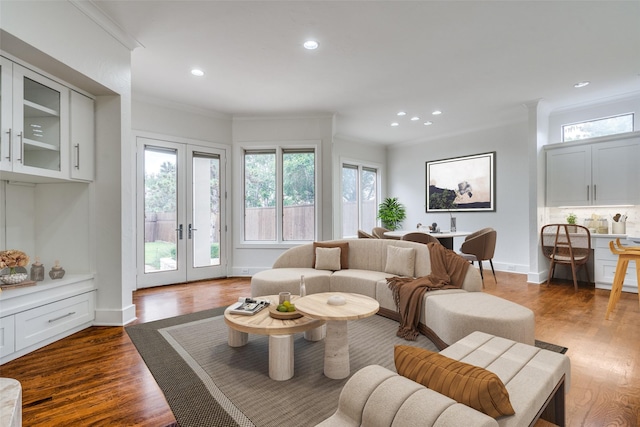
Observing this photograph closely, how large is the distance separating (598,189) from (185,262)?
6.86 m

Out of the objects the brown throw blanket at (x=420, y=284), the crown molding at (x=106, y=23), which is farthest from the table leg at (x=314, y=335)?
the crown molding at (x=106, y=23)

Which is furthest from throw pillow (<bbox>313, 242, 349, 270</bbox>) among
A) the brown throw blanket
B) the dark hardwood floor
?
the dark hardwood floor

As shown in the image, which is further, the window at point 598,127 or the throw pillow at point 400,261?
the window at point 598,127

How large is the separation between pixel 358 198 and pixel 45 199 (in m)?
5.99

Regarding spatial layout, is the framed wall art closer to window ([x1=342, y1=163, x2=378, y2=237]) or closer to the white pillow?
window ([x1=342, y1=163, x2=378, y2=237])

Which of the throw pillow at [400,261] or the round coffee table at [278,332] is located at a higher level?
the throw pillow at [400,261]

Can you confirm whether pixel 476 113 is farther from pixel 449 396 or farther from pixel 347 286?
pixel 449 396

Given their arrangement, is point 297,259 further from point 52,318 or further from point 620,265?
point 620,265

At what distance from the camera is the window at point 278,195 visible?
5.95 meters

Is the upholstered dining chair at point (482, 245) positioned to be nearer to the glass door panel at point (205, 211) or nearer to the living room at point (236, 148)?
the living room at point (236, 148)

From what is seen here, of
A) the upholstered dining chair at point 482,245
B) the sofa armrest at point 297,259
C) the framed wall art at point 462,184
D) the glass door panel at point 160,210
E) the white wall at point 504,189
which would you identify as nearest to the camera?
the sofa armrest at point 297,259

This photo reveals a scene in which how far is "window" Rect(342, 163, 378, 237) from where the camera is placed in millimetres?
7594

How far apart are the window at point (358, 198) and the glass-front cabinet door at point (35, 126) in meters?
5.46

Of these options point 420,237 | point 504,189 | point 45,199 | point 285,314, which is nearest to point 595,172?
point 504,189
